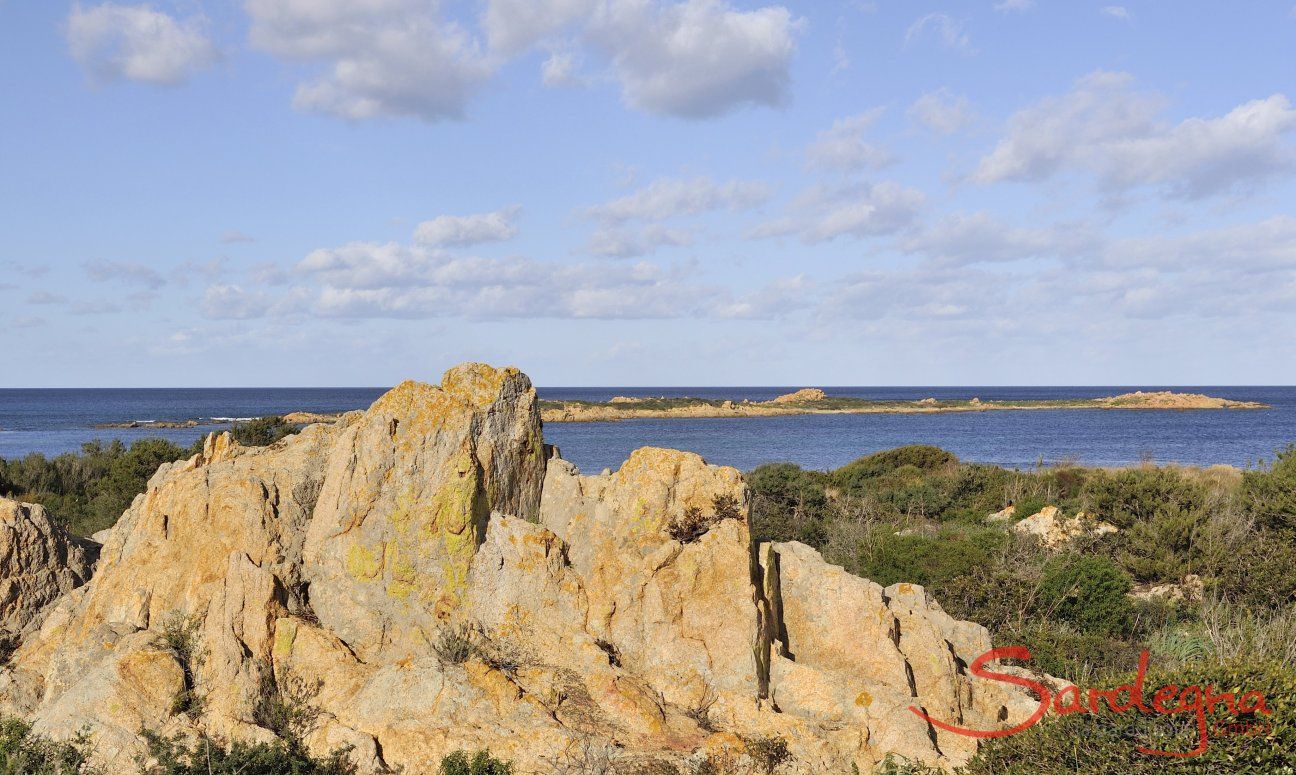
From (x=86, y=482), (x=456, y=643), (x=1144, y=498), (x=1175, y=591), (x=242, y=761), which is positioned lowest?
(x=1175, y=591)

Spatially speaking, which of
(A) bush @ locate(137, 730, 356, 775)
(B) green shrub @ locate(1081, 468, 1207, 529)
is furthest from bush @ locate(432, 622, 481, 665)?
(B) green shrub @ locate(1081, 468, 1207, 529)

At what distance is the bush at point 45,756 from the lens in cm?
830

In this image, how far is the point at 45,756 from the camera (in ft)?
27.7

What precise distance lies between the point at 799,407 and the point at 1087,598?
137 metres

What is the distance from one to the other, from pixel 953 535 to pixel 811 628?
14.9 m

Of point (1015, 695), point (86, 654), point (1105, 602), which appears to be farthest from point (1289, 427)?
point (86, 654)

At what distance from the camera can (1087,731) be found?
8.31 m

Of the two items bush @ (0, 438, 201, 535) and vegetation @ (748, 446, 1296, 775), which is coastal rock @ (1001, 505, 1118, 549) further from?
bush @ (0, 438, 201, 535)

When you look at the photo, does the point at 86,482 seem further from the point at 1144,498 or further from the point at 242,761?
the point at 1144,498

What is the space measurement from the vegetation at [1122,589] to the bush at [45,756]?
7695 mm

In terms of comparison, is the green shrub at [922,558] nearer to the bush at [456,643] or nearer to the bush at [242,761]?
→ the bush at [456,643]

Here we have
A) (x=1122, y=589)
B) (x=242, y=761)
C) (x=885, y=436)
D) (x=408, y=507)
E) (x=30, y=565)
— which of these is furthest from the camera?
(x=885, y=436)

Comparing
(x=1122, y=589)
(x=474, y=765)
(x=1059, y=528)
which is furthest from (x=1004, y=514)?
(x=474, y=765)

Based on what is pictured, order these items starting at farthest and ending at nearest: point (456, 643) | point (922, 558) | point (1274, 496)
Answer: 1. point (1274, 496)
2. point (922, 558)
3. point (456, 643)
